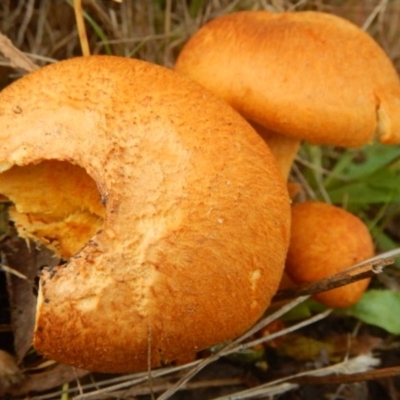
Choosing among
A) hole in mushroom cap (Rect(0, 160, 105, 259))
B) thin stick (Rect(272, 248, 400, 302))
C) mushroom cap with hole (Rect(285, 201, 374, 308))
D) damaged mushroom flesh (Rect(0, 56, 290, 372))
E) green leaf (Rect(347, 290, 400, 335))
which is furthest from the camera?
green leaf (Rect(347, 290, 400, 335))

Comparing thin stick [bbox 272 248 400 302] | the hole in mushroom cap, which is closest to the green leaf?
thin stick [bbox 272 248 400 302]

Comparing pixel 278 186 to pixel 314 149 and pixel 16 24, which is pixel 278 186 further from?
pixel 16 24

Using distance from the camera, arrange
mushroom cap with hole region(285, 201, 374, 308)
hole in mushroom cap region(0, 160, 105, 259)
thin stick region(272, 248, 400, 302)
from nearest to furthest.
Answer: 1. thin stick region(272, 248, 400, 302)
2. hole in mushroom cap region(0, 160, 105, 259)
3. mushroom cap with hole region(285, 201, 374, 308)

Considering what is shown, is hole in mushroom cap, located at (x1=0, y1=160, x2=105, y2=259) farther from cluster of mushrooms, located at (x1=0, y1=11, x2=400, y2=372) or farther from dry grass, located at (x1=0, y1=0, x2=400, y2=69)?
dry grass, located at (x1=0, y1=0, x2=400, y2=69)

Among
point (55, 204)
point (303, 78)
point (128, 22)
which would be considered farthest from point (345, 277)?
point (128, 22)

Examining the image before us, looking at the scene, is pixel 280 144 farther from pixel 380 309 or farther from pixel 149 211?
pixel 149 211
